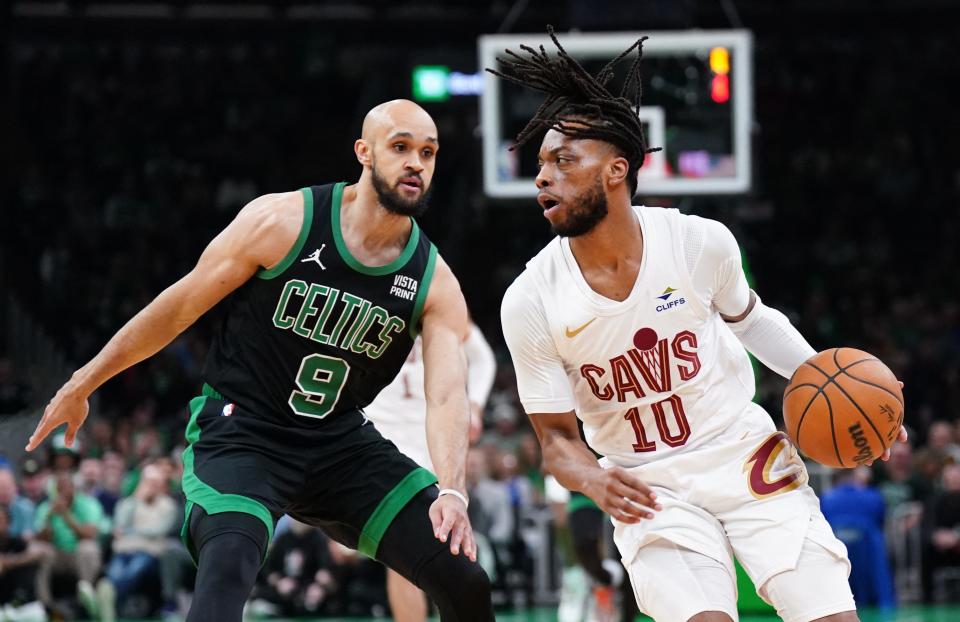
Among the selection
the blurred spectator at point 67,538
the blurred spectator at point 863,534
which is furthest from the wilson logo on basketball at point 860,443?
the blurred spectator at point 67,538

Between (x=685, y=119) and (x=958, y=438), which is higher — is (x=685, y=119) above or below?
above

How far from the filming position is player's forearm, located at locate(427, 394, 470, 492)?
4977 mm

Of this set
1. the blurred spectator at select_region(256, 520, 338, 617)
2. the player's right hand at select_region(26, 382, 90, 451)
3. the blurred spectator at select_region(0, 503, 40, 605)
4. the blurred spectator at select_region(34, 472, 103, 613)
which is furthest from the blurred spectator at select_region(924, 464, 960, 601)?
the player's right hand at select_region(26, 382, 90, 451)

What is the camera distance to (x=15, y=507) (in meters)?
12.6

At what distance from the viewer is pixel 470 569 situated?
504 cm

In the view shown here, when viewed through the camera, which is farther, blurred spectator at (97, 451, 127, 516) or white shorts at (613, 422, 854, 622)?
blurred spectator at (97, 451, 127, 516)

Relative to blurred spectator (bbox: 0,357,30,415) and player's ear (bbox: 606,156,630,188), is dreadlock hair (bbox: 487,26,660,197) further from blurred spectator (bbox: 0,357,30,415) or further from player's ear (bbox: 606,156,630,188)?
blurred spectator (bbox: 0,357,30,415)

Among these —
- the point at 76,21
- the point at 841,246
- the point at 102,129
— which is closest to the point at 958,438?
the point at 841,246

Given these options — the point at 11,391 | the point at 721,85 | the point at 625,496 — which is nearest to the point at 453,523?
the point at 625,496

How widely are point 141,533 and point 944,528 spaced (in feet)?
24.4

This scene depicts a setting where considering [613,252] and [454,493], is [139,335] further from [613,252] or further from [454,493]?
[613,252]

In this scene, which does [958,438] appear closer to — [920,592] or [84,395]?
[920,592]

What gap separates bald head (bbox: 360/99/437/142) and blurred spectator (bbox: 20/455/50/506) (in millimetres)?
8756

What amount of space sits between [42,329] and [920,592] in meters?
11.7
